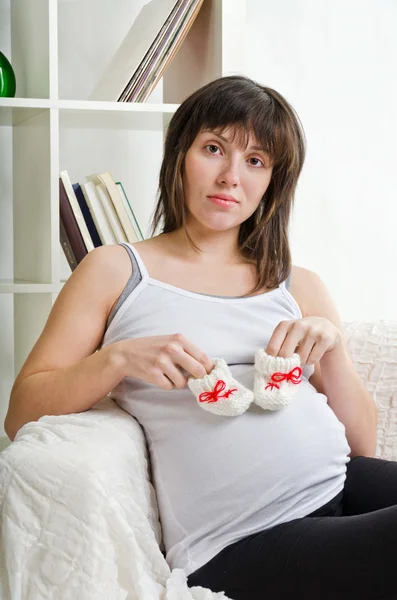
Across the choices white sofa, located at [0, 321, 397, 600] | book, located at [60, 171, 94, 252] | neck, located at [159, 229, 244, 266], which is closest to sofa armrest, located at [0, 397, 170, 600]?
white sofa, located at [0, 321, 397, 600]

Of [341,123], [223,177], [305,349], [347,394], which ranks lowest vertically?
[347,394]

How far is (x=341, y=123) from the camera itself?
2.41m

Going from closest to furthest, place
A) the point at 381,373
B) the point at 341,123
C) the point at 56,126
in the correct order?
1. the point at 381,373
2. the point at 56,126
3. the point at 341,123

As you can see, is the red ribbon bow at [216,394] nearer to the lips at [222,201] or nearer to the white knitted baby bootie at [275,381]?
the white knitted baby bootie at [275,381]

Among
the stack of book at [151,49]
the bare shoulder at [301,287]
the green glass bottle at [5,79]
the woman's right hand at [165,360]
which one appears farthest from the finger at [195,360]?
the green glass bottle at [5,79]

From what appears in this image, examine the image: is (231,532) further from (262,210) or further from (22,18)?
(22,18)

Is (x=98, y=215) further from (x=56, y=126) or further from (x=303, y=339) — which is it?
Answer: (x=303, y=339)

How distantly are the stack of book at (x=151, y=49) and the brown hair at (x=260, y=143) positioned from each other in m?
0.45

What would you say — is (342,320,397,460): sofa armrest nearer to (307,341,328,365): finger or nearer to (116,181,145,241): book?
(307,341,328,365): finger

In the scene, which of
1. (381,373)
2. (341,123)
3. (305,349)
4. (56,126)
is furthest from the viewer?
(341,123)

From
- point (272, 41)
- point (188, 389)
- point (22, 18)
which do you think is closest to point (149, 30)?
point (22, 18)

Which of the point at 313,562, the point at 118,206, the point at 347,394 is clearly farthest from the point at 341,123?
the point at 313,562

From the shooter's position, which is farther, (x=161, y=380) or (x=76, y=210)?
(x=76, y=210)

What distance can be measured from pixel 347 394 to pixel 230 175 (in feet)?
1.30
